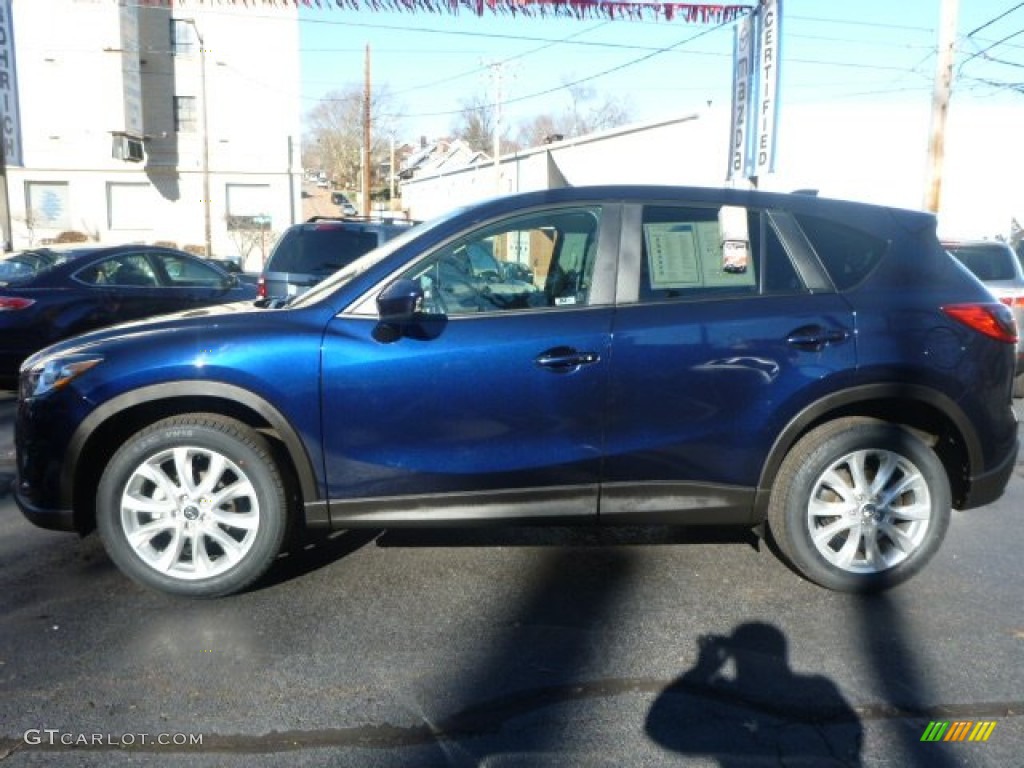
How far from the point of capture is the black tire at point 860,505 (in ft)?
13.1

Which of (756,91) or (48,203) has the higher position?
(756,91)

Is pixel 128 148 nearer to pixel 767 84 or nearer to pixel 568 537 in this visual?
pixel 767 84

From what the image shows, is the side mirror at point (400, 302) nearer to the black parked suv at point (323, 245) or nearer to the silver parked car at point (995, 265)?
the black parked suv at point (323, 245)

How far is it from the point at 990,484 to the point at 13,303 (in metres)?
7.88

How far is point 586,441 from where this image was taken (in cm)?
384

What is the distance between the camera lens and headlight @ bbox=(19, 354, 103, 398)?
380 cm

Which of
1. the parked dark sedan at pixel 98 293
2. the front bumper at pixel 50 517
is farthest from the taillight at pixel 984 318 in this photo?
the parked dark sedan at pixel 98 293

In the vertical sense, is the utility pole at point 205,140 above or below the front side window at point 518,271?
above

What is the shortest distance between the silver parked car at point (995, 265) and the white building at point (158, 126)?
29657 millimetres

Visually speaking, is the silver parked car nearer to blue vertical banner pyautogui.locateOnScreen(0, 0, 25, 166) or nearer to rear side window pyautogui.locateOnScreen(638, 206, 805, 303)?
rear side window pyautogui.locateOnScreen(638, 206, 805, 303)

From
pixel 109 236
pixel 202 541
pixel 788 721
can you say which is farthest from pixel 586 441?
pixel 109 236

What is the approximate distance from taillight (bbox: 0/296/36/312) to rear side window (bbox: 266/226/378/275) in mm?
2230

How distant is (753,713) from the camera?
3.09 m

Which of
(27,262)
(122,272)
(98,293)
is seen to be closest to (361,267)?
(98,293)
